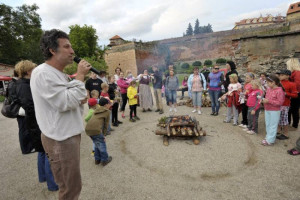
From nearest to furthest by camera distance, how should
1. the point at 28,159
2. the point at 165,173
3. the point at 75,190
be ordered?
1. the point at 75,190
2. the point at 165,173
3. the point at 28,159

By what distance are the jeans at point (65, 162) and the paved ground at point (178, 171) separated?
120cm

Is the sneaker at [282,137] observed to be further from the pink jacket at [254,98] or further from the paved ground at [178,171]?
the pink jacket at [254,98]

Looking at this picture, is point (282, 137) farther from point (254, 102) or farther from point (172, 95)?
point (172, 95)

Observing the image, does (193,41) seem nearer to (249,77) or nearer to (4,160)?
(249,77)

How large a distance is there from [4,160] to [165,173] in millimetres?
4003

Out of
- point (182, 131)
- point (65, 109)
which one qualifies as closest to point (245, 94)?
point (182, 131)

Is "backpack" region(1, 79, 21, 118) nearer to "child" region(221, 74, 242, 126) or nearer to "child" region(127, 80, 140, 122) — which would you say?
"child" region(127, 80, 140, 122)

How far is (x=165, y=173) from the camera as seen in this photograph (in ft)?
10.4

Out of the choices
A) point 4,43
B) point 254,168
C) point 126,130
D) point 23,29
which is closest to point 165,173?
point 254,168

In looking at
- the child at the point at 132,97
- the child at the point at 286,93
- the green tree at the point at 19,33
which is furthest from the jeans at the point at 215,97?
the green tree at the point at 19,33

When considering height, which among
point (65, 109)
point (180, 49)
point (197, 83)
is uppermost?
point (180, 49)

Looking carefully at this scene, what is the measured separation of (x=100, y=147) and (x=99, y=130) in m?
0.41

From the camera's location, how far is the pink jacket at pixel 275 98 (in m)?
3.81

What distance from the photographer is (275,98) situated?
388 centimetres
